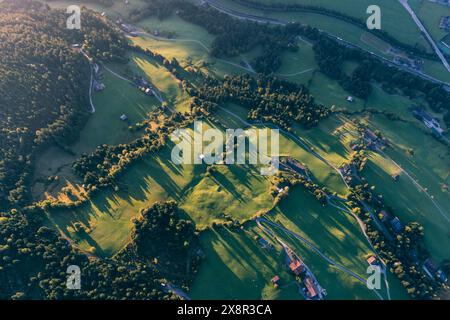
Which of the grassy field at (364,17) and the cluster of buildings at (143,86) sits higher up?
the grassy field at (364,17)

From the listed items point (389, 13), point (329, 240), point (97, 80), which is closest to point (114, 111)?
point (97, 80)

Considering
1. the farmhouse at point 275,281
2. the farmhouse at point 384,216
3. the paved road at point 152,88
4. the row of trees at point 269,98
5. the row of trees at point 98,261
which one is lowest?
the row of trees at point 98,261

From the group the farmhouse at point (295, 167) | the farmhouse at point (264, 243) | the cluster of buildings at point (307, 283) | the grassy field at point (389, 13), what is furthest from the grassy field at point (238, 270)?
A: the grassy field at point (389, 13)

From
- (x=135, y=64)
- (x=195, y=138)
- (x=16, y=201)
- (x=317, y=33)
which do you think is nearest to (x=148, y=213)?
(x=195, y=138)

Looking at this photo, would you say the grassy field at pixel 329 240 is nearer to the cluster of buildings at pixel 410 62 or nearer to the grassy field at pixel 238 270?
the grassy field at pixel 238 270

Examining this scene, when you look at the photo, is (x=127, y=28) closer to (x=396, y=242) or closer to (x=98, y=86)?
(x=98, y=86)

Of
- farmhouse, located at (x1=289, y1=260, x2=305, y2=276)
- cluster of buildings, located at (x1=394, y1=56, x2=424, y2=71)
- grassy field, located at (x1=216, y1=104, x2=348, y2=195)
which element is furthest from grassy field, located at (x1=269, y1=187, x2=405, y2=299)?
cluster of buildings, located at (x1=394, y1=56, x2=424, y2=71)

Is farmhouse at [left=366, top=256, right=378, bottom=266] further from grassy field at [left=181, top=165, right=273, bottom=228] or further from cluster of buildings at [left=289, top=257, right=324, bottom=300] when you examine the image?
grassy field at [left=181, top=165, right=273, bottom=228]

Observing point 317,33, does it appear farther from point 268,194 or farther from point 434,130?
point 268,194
